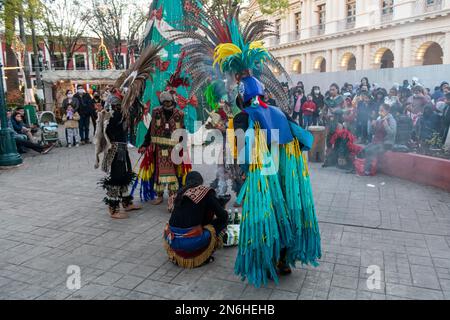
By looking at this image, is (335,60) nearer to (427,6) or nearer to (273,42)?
(427,6)

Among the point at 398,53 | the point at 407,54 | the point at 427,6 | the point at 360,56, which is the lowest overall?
the point at 407,54

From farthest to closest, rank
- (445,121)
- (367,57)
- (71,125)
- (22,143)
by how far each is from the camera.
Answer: (367,57)
(71,125)
(22,143)
(445,121)

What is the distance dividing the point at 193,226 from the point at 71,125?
1004cm

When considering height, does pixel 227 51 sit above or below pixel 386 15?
below

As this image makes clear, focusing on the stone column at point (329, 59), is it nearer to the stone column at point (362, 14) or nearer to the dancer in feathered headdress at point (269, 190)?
the stone column at point (362, 14)

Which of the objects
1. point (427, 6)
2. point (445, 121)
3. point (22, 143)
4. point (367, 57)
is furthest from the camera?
point (367, 57)

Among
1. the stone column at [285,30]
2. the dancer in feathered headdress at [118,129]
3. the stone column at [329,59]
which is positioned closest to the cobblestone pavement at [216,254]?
the dancer in feathered headdress at [118,129]

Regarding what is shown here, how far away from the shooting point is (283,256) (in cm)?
376

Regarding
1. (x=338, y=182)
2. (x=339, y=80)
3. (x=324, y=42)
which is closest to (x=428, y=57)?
(x=324, y=42)

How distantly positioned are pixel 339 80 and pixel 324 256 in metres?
11.7

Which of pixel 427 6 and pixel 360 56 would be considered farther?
pixel 360 56

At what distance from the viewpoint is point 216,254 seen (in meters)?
4.40

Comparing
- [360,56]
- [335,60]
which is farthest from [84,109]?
[335,60]

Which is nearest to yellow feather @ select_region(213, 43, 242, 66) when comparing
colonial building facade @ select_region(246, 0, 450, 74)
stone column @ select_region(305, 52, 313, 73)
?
colonial building facade @ select_region(246, 0, 450, 74)
